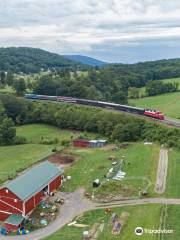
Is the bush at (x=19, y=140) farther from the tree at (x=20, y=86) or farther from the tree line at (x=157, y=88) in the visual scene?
the tree line at (x=157, y=88)

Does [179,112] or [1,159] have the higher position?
[179,112]

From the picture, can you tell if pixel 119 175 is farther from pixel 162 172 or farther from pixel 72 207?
pixel 72 207

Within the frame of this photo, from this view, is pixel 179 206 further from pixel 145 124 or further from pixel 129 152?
pixel 145 124

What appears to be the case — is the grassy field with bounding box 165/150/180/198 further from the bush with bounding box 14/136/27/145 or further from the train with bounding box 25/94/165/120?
the bush with bounding box 14/136/27/145

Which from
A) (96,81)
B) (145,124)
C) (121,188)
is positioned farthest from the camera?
(96,81)

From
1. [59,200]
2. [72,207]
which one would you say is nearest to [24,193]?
[59,200]

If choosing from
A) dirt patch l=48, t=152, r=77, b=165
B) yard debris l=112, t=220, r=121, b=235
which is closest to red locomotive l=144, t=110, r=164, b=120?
dirt patch l=48, t=152, r=77, b=165

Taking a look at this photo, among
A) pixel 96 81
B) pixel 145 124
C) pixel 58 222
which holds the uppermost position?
pixel 96 81

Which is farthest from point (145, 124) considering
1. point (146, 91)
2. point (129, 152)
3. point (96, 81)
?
point (96, 81)

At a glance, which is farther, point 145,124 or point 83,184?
point 145,124
